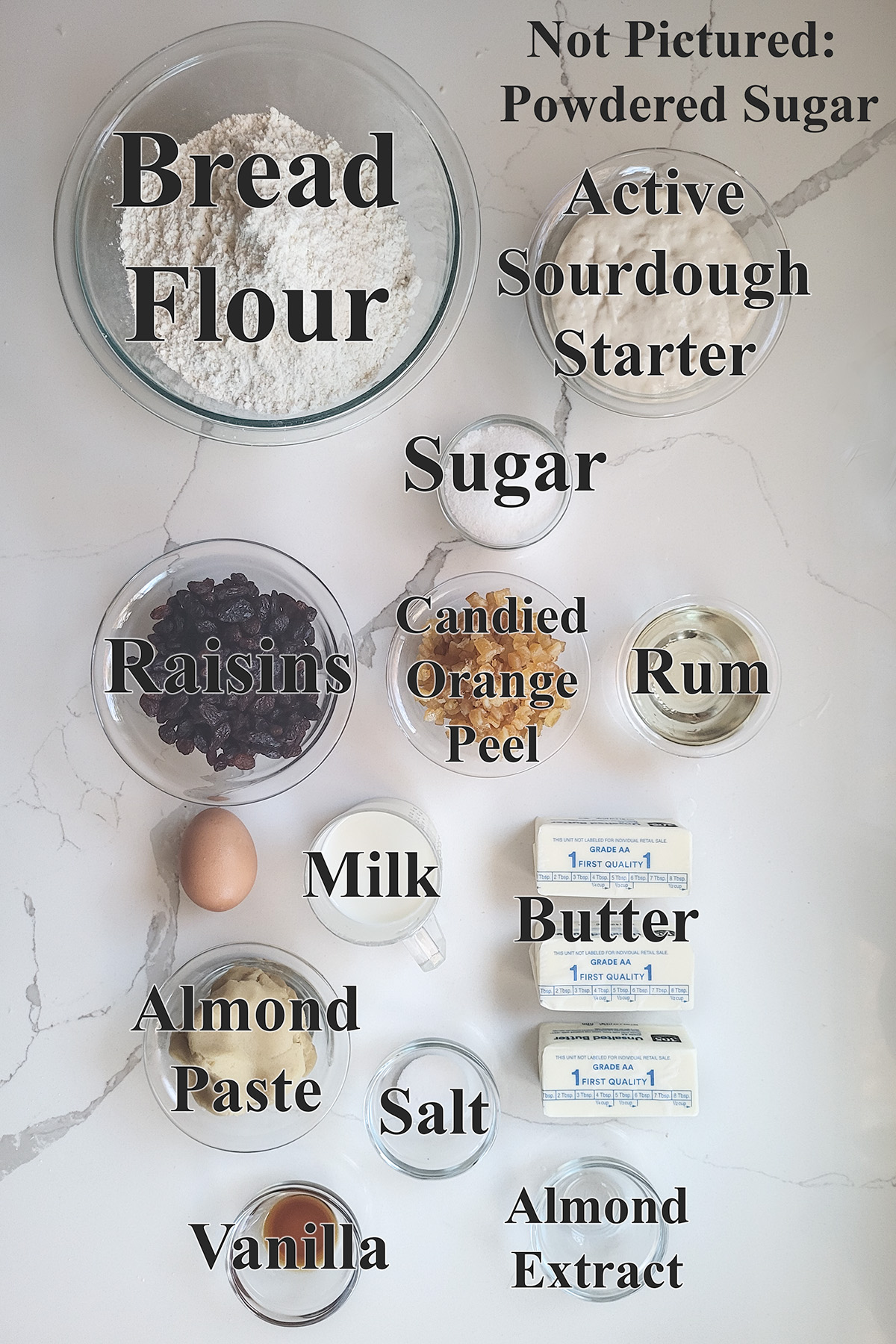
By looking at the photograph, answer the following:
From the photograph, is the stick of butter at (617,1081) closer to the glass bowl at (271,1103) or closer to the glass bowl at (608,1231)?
the glass bowl at (608,1231)

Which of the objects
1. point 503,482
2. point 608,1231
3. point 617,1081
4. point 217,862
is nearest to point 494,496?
A: point 503,482

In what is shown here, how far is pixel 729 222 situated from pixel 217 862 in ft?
3.41

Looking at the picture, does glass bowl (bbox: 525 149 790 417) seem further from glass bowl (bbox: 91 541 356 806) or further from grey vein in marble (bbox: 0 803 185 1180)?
grey vein in marble (bbox: 0 803 185 1180)

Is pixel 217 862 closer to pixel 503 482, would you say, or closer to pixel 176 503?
pixel 176 503

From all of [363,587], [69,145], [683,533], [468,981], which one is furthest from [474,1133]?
A: [69,145]

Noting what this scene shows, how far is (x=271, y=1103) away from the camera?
1.11 m

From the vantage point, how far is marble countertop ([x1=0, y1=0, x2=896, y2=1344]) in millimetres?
1143

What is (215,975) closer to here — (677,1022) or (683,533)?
(677,1022)

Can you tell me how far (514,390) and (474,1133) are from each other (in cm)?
100

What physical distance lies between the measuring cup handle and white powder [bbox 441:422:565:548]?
52 centimetres

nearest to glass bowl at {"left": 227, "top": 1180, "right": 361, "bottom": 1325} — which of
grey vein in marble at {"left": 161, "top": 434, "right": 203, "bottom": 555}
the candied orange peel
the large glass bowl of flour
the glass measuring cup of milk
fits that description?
the glass measuring cup of milk

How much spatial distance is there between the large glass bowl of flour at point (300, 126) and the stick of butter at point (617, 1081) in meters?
0.86

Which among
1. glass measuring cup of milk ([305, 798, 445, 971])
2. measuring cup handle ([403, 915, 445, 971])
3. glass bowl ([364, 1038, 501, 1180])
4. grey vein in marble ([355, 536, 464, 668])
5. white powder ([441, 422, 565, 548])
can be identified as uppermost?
white powder ([441, 422, 565, 548])

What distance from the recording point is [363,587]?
3.82ft
